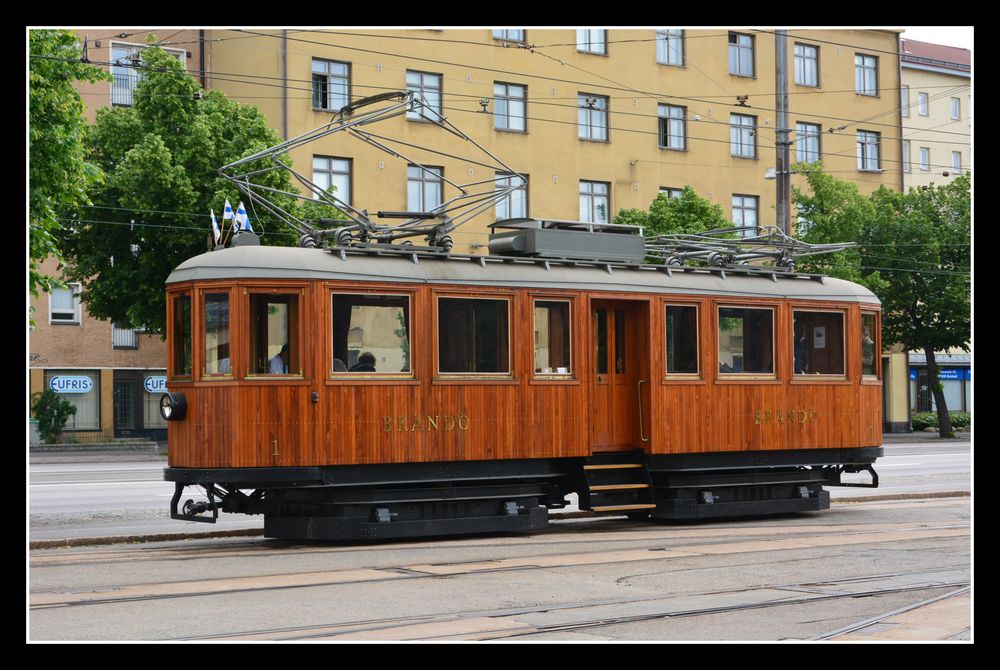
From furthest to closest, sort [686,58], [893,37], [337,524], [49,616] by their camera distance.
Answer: [893,37], [686,58], [337,524], [49,616]

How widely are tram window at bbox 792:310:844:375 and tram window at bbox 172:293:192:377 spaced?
8.42 metres

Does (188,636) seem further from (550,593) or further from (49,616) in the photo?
(550,593)

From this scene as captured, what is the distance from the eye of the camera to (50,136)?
661 inches

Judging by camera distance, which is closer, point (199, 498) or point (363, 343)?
point (363, 343)

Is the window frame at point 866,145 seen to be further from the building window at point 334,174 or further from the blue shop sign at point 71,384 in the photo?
the blue shop sign at point 71,384

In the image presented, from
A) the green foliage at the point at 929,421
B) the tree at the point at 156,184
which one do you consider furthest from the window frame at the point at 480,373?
the green foliage at the point at 929,421

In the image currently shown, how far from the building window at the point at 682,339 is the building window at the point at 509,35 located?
89.6 ft

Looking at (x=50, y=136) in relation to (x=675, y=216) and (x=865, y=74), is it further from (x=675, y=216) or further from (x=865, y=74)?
(x=865, y=74)

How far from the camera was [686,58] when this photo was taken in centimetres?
4903

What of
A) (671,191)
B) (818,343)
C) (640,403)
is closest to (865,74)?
(671,191)

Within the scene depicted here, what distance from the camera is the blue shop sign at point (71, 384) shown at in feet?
149
